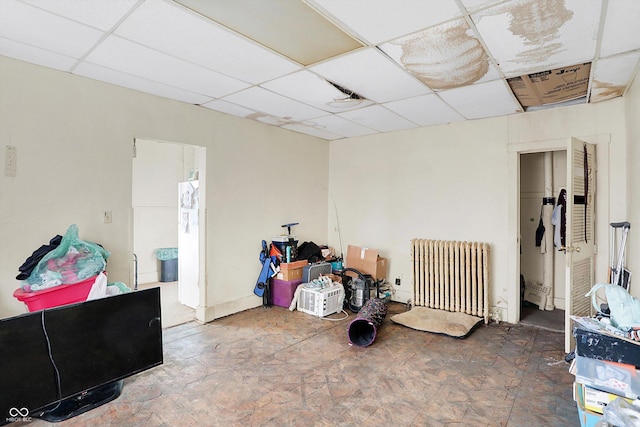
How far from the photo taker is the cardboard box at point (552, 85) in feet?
9.47

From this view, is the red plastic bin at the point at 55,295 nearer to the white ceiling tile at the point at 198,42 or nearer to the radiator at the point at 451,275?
the white ceiling tile at the point at 198,42

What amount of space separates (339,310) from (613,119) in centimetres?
385

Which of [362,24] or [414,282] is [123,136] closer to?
[362,24]

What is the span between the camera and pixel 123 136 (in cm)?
340

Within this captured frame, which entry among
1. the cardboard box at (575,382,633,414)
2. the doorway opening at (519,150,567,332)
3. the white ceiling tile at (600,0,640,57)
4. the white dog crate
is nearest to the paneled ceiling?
the white ceiling tile at (600,0,640,57)

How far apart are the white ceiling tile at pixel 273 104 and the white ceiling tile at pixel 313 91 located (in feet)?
0.43

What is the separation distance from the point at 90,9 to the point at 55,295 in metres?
2.08

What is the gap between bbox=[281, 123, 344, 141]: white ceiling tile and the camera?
489 cm

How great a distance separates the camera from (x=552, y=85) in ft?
10.4

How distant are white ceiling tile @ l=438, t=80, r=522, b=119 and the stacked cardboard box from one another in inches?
88.3

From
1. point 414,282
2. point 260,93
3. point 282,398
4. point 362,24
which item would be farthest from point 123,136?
point 414,282

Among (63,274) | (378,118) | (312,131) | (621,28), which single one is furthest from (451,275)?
(63,274)

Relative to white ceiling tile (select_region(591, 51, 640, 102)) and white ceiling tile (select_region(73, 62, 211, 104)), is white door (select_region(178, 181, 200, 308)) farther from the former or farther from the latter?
white ceiling tile (select_region(591, 51, 640, 102))

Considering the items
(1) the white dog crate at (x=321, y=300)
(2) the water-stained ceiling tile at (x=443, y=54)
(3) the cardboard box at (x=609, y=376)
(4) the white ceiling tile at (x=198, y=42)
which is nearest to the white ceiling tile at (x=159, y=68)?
(4) the white ceiling tile at (x=198, y=42)
